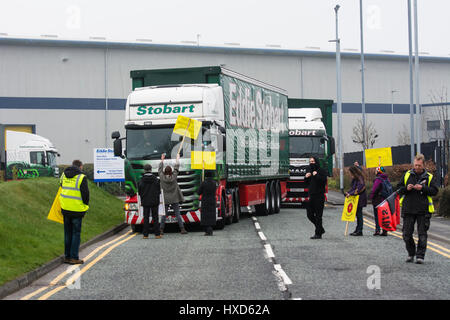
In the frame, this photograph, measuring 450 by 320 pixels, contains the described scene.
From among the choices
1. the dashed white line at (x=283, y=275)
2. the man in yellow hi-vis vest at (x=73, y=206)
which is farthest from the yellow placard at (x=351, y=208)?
the man in yellow hi-vis vest at (x=73, y=206)

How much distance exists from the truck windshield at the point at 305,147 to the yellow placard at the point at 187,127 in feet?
39.5

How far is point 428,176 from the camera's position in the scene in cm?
1227

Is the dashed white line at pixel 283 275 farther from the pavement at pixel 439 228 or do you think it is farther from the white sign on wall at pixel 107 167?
the white sign on wall at pixel 107 167

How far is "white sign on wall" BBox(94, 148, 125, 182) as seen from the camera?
3161cm

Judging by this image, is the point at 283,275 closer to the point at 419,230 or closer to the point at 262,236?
the point at 419,230

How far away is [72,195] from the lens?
1325 centimetres

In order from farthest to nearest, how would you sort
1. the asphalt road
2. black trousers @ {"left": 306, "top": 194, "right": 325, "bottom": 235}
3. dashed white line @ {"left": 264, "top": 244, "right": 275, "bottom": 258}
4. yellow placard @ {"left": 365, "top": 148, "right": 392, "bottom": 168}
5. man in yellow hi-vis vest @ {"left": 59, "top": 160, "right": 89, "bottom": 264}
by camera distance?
yellow placard @ {"left": 365, "top": 148, "right": 392, "bottom": 168} < black trousers @ {"left": 306, "top": 194, "right": 325, "bottom": 235} < dashed white line @ {"left": 264, "top": 244, "right": 275, "bottom": 258} < man in yellow hi-vis vest @ {"left": 59, "top": 160, "right": 89, "bottom": 264} < the asphalt road

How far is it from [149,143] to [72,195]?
5.92 meters

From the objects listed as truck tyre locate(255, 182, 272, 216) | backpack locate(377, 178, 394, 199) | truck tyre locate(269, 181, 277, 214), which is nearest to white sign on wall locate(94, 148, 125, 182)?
truck tyre locate(269, 181, 277, 214)

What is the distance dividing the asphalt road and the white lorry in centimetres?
2377

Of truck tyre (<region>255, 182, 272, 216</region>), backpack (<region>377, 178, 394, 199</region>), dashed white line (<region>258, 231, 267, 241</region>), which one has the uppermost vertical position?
backpack (<region>377, 178, 394, 199</region>)

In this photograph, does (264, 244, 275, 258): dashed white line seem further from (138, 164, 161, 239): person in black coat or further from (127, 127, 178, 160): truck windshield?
(127, 127, 178, 160): truck windshield

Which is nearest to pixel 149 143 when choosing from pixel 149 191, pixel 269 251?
pixel 149 191

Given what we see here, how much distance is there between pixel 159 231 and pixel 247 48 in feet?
146
